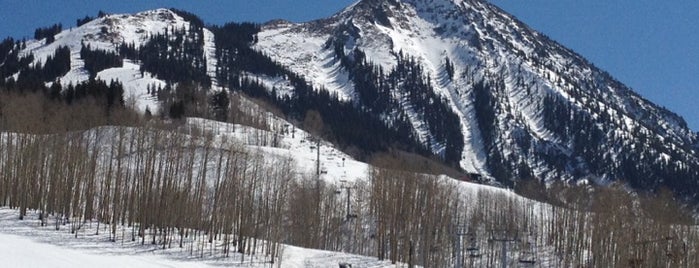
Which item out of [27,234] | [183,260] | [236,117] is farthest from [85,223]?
[236,117]

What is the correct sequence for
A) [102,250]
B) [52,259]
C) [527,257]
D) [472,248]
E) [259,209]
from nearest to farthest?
[52,259]
[102,250]
[259,209]
[472,248]
[527,257]

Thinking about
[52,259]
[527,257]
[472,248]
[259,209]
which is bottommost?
[527,257]

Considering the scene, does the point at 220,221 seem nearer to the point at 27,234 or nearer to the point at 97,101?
the point at 27,234

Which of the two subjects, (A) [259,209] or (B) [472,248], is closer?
(A) [259,209]

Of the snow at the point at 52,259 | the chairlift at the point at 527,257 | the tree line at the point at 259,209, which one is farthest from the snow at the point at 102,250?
the chairlift at the point at 527,257

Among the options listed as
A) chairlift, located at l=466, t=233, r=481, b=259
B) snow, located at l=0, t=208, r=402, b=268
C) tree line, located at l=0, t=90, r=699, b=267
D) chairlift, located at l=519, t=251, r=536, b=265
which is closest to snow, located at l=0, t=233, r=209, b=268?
snow, located at l=0, t=208, r=402, b=268

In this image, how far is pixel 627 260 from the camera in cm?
7119

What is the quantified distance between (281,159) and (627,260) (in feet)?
164

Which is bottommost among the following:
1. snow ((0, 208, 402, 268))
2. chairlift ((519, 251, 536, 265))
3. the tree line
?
chairlift ((519, 251, 536, 265))

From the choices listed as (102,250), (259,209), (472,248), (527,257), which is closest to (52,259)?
(102,250)

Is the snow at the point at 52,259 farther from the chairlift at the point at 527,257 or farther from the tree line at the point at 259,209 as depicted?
the chairlift at the point at 527,257

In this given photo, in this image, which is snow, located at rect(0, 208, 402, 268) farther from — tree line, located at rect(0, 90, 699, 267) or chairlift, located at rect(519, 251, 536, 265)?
chairlift, located at rect(519, 251, 536, 265)

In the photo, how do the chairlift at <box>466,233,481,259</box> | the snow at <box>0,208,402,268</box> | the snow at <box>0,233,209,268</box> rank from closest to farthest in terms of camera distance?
the snow at <box>0,233,209,268</box>
the snow at <box>0,208,402,268</box>
the chairlift at <box>466,233,481,259</box>

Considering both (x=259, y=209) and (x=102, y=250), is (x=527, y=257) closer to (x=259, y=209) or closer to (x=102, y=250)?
(x=259, y=209)
